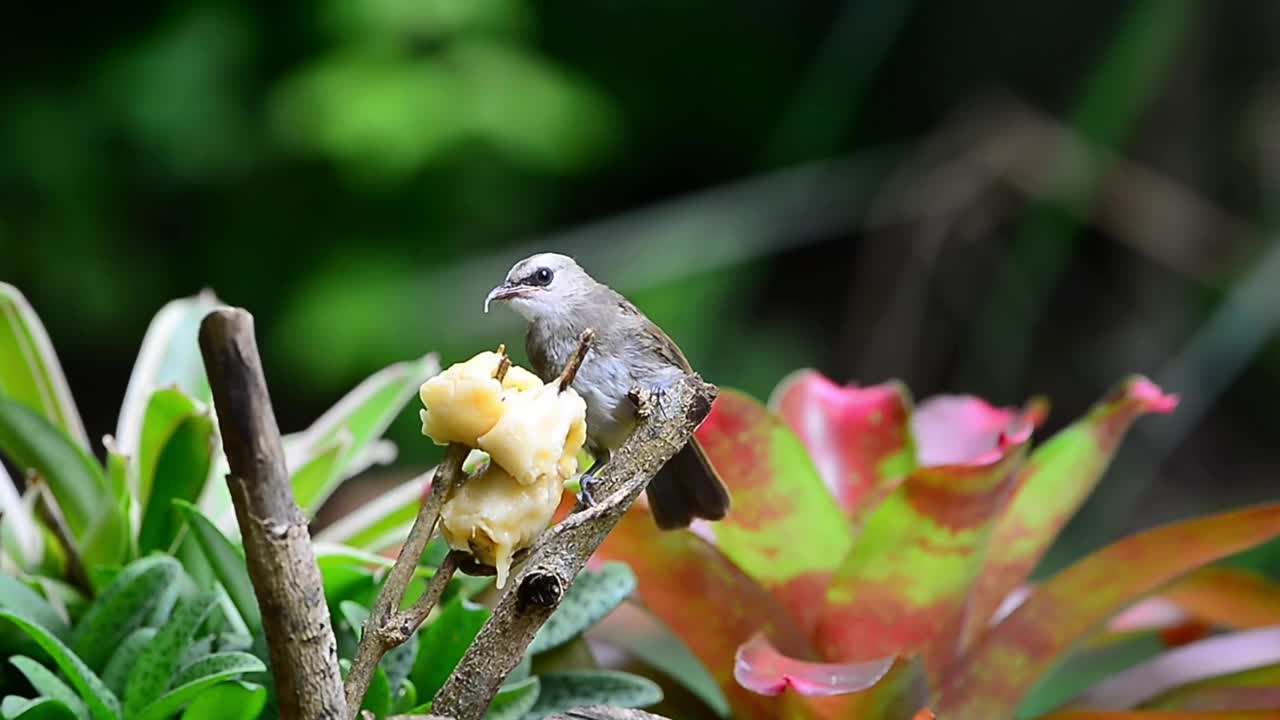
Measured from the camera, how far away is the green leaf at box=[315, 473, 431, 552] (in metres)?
0.74

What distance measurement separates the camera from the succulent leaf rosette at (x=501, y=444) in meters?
0.41

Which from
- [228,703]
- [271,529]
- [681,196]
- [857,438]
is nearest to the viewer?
[271,529]

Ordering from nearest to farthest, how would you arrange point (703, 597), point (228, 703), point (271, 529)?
point (271, 529)
point (228, 703)
point (703, 597)

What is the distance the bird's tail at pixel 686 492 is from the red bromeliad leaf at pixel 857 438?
15 cm

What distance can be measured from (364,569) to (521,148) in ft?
5.30

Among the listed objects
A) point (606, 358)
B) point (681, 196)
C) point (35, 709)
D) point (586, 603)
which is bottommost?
point (35, 709)

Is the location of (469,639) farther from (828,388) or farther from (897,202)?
(897,202)

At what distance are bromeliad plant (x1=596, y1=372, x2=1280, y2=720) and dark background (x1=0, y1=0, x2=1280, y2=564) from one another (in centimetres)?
139

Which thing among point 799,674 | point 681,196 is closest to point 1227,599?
point 799,674

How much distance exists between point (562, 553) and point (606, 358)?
0.12m

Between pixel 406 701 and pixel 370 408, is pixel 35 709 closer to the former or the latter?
pixel 406 701

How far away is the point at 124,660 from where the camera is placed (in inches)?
21.5

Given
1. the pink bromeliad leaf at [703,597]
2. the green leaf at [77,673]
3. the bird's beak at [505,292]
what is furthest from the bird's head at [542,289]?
the green leaf at [77,673]

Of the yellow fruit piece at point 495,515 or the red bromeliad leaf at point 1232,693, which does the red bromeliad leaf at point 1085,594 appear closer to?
the red bromeliad leaf at point 1232,693
